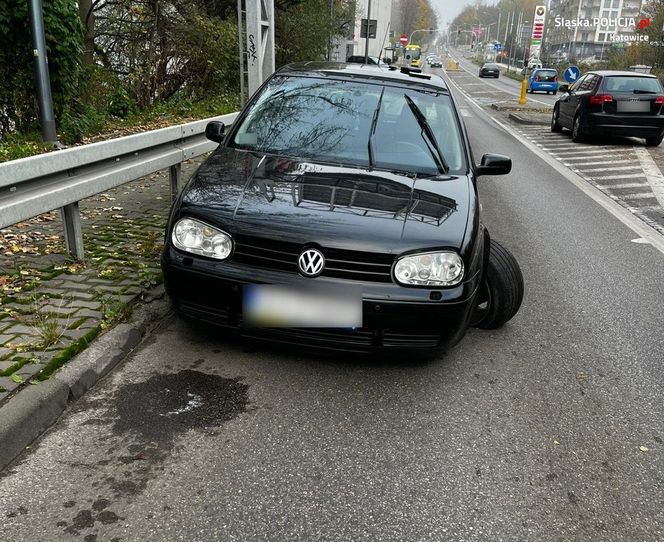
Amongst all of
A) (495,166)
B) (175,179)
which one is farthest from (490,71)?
(495,166)

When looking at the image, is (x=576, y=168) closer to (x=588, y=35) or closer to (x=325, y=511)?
(x=325, y=511)

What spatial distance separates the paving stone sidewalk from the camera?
3471 mm

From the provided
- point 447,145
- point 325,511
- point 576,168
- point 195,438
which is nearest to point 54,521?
point 195,438

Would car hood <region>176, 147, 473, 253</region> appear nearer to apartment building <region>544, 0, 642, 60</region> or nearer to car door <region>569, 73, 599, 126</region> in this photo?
car door <region>569, 73, 599, 126</region>

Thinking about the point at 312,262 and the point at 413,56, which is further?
the point at 413,56

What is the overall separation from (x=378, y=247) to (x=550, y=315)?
2.08m

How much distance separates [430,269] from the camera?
3.44m

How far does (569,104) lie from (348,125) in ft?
46.1

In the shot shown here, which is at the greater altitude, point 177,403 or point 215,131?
point 215,131

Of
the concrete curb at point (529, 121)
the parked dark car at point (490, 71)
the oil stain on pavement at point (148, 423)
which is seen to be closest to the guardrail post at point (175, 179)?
the oil stain on pavement at point (148, 423)

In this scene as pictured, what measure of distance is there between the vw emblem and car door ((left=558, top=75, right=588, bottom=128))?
14.8 meters

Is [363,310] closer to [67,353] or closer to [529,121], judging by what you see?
[67,353]

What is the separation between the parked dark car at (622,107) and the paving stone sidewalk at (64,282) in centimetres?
1210

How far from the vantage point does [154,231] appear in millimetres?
5902
